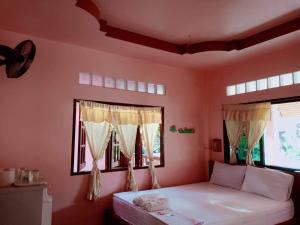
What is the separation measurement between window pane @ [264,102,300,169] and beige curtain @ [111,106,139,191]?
2.04 m

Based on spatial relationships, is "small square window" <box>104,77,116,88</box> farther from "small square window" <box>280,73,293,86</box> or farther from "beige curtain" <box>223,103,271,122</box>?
"small square window" <box>280,73,293,86</box>

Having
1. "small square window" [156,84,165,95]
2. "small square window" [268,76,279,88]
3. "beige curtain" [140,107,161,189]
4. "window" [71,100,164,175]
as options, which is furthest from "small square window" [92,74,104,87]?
"small square window" [268,76,279,88]

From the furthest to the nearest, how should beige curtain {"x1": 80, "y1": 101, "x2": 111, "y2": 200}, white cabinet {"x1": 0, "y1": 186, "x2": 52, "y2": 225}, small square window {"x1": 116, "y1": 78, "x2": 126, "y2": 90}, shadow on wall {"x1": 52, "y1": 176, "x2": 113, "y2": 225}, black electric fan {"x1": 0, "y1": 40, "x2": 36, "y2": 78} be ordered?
small square window {"x1": 116, "y1": 78, "x2": 126, "y2": 90}, beige curtain {"x1": 80, "y1": 101, "x2": 111, "y2": 200}, shadow on wall {"x1": 52, "y1": 176, "x2": 113, "y2": 225}, black electric fan {"x1": 0, "y1": 40, "x2": 36, "y2": 78}, white cabinet {"x1": 0, "y1": 186, "x2": 52, "y2": 225}

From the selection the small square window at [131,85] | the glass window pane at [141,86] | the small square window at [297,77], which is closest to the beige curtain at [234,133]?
the small square window at [297,77]

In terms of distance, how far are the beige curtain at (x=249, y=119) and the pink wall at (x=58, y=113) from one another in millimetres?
1286

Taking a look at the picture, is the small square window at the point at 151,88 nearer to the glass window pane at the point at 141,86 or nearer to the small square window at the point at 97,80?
the glass window pane at the point at 141,86

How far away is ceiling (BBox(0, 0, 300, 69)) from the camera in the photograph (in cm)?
229

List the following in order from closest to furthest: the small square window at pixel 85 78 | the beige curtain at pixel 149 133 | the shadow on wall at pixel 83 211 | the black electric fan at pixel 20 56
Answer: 1. the black electric fan at pixel 20 56
2. the shadow on wall at pixel 83 211
3. the small square window at pixel 85 78
4. the beige curtain at pixel 149 133

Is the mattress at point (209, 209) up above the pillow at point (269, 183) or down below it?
below

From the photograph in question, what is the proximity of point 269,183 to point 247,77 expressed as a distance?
65.2 inches

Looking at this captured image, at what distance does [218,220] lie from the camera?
7.38 feet

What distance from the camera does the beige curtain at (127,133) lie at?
11.0 ft

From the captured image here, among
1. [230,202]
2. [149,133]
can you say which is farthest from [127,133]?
[230,202]

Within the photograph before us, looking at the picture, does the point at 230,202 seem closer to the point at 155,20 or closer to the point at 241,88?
the point at 241,88
